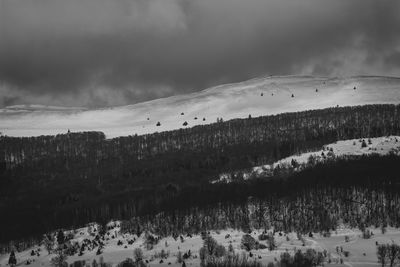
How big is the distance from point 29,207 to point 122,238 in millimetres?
71151

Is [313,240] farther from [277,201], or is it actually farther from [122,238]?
[122,238]

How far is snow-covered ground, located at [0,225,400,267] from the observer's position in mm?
92125

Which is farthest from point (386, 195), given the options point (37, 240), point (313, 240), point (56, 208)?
point (56, 208)

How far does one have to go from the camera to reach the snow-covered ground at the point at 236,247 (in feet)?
302

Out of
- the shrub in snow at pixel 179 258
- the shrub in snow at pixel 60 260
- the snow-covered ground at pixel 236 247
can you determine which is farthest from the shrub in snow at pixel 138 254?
the shrub in snow at pixel 60 260

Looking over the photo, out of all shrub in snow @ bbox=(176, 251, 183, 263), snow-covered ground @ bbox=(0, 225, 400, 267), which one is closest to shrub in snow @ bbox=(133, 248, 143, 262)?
snow-covered ground @ bbox=(0, 225, 400, 267)

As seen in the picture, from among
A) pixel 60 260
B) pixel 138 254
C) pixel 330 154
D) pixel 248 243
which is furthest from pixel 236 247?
pixel 330 154

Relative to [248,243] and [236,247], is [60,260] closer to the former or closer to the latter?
[236,247]

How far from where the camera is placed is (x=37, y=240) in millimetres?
141750

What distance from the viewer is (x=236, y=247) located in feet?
340

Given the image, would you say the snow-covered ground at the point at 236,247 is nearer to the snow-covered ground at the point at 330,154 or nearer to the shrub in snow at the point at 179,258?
the shrub in snow at the point at 179,258

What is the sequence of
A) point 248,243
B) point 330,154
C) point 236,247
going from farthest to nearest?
point 330,154 → point 236,247 → point 248,243

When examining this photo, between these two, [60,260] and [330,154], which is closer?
[60,260]

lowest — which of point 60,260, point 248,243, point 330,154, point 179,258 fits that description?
point 60,260
